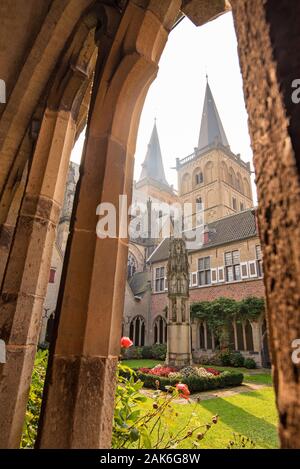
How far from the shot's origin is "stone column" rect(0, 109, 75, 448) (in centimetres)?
163

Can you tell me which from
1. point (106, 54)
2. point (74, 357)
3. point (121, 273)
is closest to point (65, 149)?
point (106, 54)

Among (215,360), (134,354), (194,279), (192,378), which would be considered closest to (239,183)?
(194,279)

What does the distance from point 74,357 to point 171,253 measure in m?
12.2

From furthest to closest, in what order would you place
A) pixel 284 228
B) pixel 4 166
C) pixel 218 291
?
pixel 218 291 < pixel 4 166 < pixel 284 228

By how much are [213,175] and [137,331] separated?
2269 cm

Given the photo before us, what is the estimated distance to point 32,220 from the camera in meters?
2.09

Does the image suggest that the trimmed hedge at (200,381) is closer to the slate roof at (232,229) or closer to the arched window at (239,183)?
the slate roof at (232,229)

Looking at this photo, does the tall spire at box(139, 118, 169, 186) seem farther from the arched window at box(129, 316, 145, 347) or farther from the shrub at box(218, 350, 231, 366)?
the shrub at box(218, 350, 231, 366)

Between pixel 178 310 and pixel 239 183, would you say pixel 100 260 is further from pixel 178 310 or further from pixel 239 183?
pixel 239 183

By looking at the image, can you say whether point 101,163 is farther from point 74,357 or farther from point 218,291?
point 218,291

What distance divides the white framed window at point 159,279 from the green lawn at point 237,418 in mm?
14526

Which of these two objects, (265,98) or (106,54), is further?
(106,54)

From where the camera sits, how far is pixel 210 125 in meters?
40.3

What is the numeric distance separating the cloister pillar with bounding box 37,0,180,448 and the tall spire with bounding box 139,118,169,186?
47082mm
